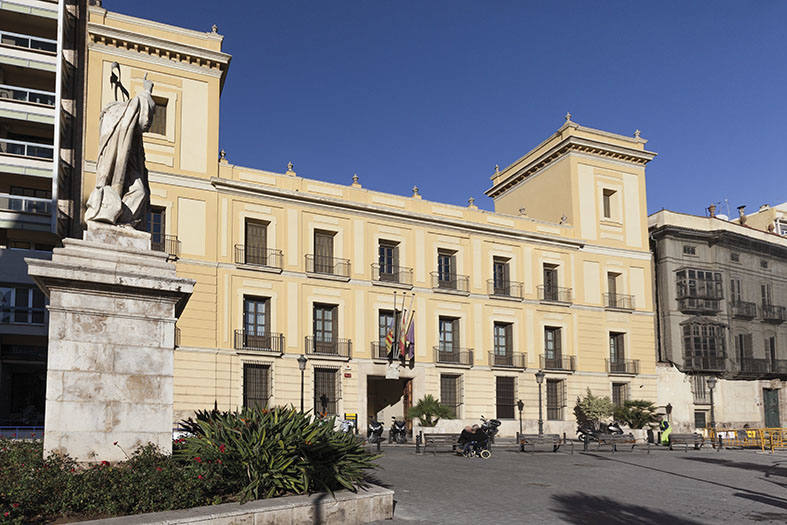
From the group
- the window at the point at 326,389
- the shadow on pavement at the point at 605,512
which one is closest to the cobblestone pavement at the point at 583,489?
the shadow on pavement at the point at 605,512

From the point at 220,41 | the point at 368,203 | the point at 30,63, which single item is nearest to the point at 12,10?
the point at 30,63

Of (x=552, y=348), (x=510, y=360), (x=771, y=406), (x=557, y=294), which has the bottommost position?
(x=771, y=406)

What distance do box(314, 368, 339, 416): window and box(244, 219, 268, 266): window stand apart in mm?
5689

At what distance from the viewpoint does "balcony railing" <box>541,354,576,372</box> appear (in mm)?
38688

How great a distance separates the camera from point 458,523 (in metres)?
9.89

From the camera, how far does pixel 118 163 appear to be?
31.2ft

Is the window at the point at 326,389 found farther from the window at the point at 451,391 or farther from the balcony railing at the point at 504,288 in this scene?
the balcony railing at the point at 504,288

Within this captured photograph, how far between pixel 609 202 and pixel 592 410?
12737 mm

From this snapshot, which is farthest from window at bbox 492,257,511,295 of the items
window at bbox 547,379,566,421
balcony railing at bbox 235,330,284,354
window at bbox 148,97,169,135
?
window at bbox 148,97,169,135

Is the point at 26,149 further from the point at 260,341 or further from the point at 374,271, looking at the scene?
the point at 374,271

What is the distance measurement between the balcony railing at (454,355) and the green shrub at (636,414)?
8666mm

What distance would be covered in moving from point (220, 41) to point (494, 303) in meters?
18.8

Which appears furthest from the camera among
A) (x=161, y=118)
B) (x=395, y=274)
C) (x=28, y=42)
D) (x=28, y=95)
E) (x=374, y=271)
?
(x=395, y=274)

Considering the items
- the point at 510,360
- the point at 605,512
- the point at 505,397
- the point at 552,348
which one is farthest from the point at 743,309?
the point at 605,512
